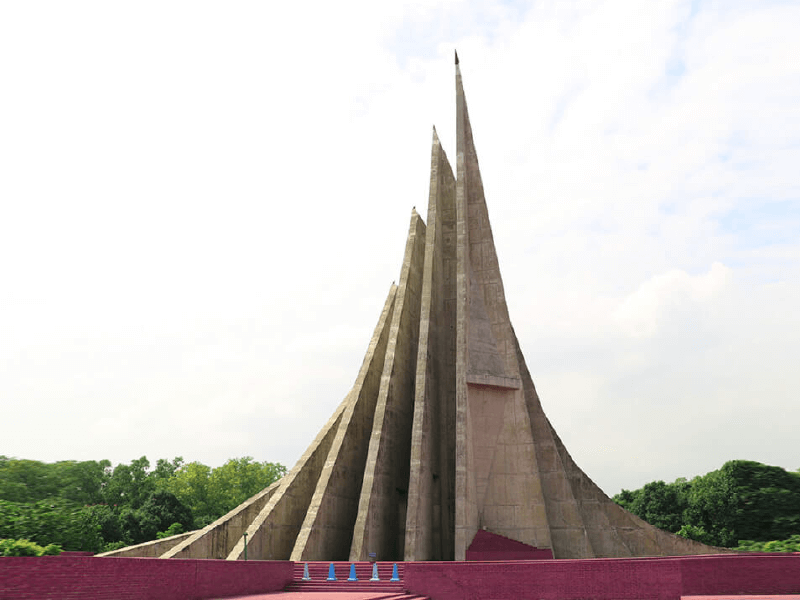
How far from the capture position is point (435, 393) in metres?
22.0

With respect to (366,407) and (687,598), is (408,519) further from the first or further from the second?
(687,598)

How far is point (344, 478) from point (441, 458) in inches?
126

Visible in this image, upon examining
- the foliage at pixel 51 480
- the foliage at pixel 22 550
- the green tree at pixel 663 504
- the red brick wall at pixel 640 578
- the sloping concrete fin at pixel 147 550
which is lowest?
the red brick wall at pixel 640 578

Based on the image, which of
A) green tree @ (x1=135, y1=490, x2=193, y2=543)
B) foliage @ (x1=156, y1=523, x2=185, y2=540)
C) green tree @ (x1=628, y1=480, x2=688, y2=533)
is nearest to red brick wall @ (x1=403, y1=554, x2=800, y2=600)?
foliage @ (x1=156, y1=523, x2=185, y2=540)

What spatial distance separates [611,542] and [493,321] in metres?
8.33

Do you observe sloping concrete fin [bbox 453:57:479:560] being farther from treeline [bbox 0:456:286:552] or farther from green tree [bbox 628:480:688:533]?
green tree [bbox 628:480:688:533]

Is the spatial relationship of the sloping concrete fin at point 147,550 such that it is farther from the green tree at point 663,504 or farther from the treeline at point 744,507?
the green tree at point 663,504

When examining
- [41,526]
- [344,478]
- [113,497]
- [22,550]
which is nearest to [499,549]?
[344,478]

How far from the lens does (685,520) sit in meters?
41.7

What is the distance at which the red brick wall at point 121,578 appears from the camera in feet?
26.0

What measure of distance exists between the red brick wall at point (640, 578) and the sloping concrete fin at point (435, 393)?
4.37 metres

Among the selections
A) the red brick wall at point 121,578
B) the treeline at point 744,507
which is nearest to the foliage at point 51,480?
the red brick wall at point 121,578

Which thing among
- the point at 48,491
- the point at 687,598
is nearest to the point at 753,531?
the point at 687,598

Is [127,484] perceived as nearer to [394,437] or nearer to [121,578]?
[394,437]
